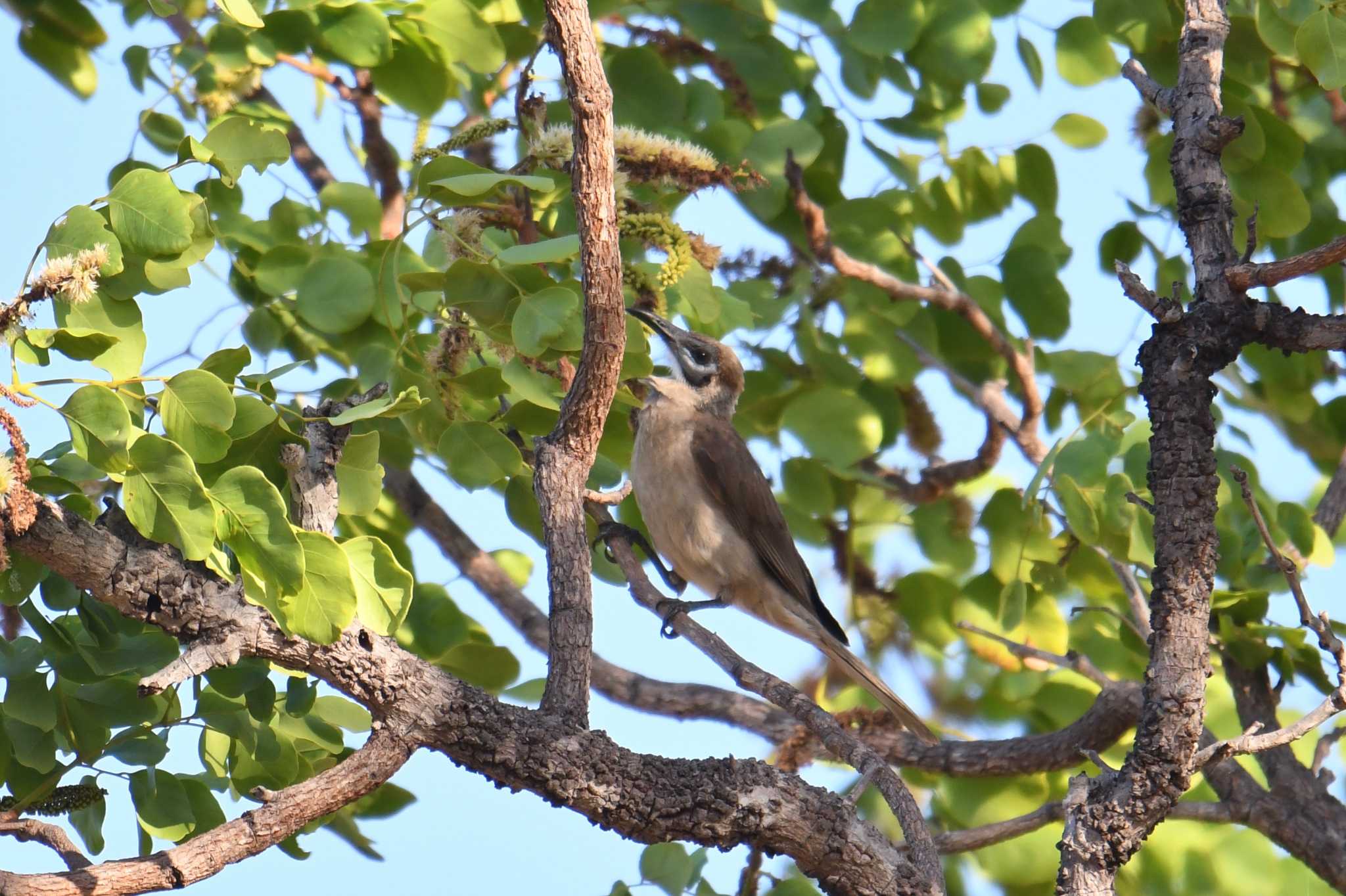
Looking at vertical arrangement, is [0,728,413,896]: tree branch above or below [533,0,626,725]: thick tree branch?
below

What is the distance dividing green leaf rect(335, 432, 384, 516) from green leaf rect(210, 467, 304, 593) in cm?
46

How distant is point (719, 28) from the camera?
5430 millimetres

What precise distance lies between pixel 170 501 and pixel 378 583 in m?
0.46

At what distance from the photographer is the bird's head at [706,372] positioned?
6.43 metres

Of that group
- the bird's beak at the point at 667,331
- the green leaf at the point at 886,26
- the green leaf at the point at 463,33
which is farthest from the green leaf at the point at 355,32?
the green leaf at the point at 886,26

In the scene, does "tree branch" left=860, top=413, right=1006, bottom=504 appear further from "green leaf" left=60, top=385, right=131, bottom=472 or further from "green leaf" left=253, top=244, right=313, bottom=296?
"green leaf" left=60, top=385, right=131, bottom=472

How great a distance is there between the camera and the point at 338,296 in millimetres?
3969

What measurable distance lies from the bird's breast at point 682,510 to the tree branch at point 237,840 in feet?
9.92

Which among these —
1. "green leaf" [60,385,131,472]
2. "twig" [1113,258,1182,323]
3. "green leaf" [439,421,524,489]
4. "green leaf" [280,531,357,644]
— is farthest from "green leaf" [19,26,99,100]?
"twig" [1113,258,1182,323]

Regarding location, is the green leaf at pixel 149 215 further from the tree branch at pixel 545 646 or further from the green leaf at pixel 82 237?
the tree branch at pixel 545 646

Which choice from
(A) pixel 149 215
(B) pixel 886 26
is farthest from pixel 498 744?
(B) pixel 886 26

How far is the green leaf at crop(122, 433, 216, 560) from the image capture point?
2586 millimetres

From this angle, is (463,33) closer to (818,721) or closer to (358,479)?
(358,479)

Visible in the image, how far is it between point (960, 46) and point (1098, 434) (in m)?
1.71
